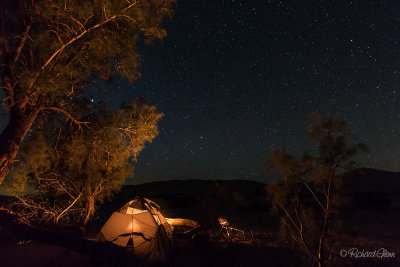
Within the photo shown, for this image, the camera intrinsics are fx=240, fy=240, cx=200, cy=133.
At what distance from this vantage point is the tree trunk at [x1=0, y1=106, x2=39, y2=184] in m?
5.98

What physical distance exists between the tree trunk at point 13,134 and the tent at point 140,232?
439 centimetres

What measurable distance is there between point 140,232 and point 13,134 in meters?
5.35

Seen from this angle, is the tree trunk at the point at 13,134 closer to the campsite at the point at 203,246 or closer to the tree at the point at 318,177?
the campsite at the point at 203,246

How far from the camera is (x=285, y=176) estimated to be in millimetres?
7988

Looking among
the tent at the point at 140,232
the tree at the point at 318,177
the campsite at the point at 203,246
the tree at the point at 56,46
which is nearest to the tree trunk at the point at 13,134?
the tree at the point at 56,46

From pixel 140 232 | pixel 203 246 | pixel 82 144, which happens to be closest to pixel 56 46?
pixel 82 144

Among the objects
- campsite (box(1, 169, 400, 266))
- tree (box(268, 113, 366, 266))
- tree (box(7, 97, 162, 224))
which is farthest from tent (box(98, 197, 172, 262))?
tree (box(268, 113, 366, 266))

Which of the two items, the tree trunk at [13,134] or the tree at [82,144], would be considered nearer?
the tree trunk at [13,134]

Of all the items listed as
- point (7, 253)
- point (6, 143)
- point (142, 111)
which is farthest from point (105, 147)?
point (7, 253)

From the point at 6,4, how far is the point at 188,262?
9.57 m

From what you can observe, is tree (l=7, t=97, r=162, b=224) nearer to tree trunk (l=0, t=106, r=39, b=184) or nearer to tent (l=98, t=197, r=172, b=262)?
tent (l=98, t=197, r=172, b=262)

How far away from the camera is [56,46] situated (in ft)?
21.5

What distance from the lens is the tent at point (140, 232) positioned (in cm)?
832

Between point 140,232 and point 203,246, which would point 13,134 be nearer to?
point 140,232
